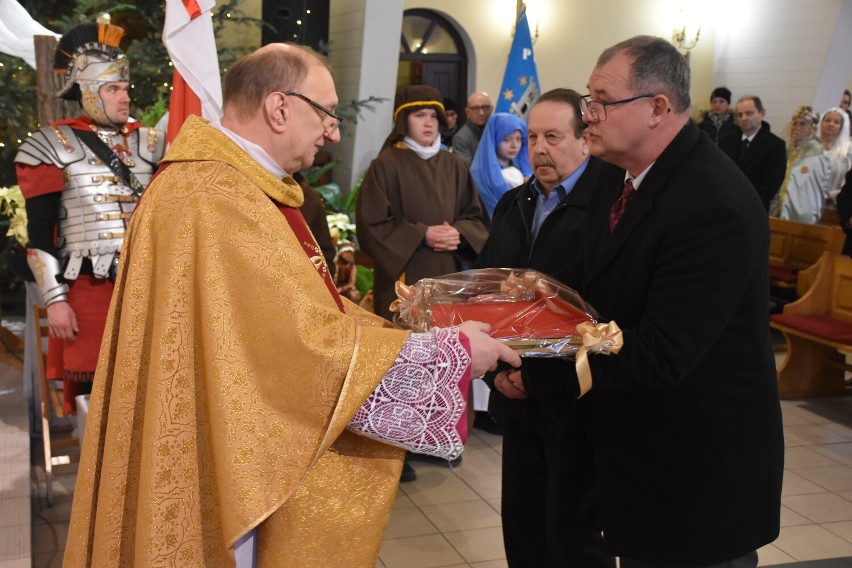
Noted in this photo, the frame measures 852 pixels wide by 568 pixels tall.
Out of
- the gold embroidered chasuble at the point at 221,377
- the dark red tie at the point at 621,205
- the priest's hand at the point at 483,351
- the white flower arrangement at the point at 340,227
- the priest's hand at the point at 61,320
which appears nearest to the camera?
the gold embroidered chasuble at the point at 221,377

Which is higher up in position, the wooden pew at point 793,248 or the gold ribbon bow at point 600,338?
the gold ribbon bow at point 600,338

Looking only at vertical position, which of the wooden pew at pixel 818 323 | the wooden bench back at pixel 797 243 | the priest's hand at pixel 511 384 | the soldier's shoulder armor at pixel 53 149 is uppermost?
the soldier's shoulder armor at pixel 53 149

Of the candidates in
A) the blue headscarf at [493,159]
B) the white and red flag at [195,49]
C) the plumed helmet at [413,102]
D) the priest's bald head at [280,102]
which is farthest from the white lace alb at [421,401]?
the blue headscarf at [493,159]

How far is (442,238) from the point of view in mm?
4723

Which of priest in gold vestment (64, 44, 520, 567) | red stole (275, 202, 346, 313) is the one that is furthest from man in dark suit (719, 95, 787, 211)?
priest in gold vestment (64, 44, 520, 567)

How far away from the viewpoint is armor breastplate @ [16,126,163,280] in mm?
3725

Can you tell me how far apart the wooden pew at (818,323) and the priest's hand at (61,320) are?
435 centimetres

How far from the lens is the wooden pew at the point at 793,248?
7.35 m

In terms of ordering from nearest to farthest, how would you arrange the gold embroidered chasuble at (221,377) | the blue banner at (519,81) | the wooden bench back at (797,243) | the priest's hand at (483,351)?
the gold embroidered chasuble at (221,377) < the priest's hand at (483,351) < the wooden bench back at (797,243) < the blue banner at (519,81)

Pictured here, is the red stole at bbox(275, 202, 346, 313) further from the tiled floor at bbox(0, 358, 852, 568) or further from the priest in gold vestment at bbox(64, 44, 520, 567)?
the tiled floor at bbox(0, 358, 852, 568)

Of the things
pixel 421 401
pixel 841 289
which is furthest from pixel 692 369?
pixel 841 289

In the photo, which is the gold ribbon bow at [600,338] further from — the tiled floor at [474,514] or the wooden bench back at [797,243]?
the wooden bench back at [797,243]

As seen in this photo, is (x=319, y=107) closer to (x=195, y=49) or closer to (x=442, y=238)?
(x=195, y=49)

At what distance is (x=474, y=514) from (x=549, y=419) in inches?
62.1
